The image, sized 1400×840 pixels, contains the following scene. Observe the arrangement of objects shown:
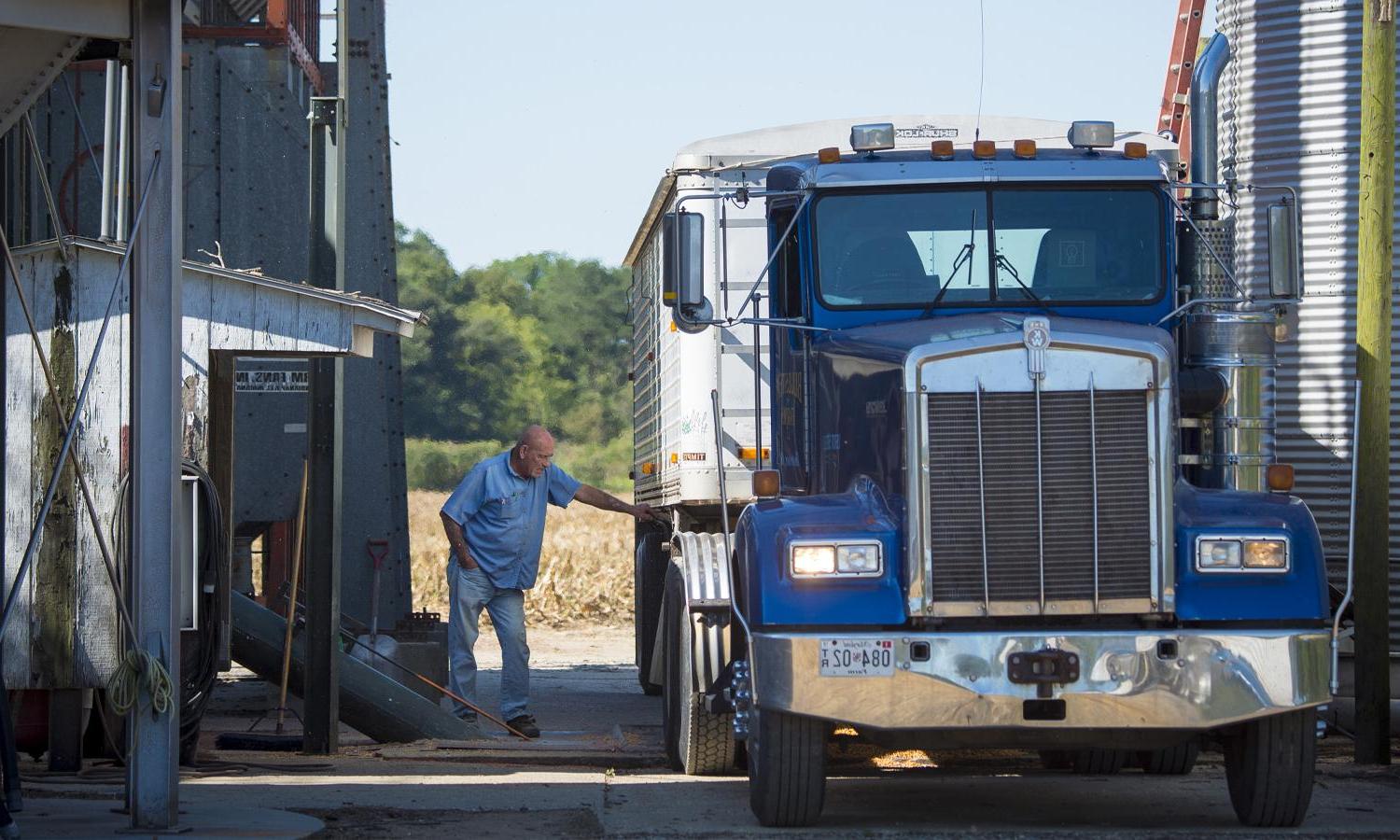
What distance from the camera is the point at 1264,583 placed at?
24.6 feet

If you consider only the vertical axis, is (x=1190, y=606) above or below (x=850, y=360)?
below

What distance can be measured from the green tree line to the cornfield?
38.1m

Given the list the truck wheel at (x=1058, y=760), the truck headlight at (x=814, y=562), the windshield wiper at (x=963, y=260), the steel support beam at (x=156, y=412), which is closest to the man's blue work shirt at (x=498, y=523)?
the truck wheel at (x=1058, y=760)

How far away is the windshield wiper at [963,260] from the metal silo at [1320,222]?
3.37m

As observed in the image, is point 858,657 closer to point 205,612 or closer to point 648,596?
point 205,612

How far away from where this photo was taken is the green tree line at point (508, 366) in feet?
273

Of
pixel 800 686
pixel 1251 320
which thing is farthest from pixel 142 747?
pixel 1251 320

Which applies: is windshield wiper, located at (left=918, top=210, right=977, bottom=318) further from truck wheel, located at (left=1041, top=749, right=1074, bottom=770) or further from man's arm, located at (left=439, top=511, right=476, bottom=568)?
man's arm, located at (left=439, top=511, right=476, bottom=568)

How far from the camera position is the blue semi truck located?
7.36 m

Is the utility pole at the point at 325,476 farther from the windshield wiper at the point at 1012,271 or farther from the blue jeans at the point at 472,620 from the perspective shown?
the windshield wiper at the point at 1012,271

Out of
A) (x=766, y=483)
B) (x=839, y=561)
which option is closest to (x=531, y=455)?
(x=766, y=483)

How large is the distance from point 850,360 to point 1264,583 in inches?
83.8

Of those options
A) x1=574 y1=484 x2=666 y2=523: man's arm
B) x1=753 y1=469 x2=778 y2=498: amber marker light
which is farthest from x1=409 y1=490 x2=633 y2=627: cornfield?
x1=753 y1=469 x2=778 y2=498: amber marker light

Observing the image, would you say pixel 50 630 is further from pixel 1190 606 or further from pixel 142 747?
pixel 1190 606
